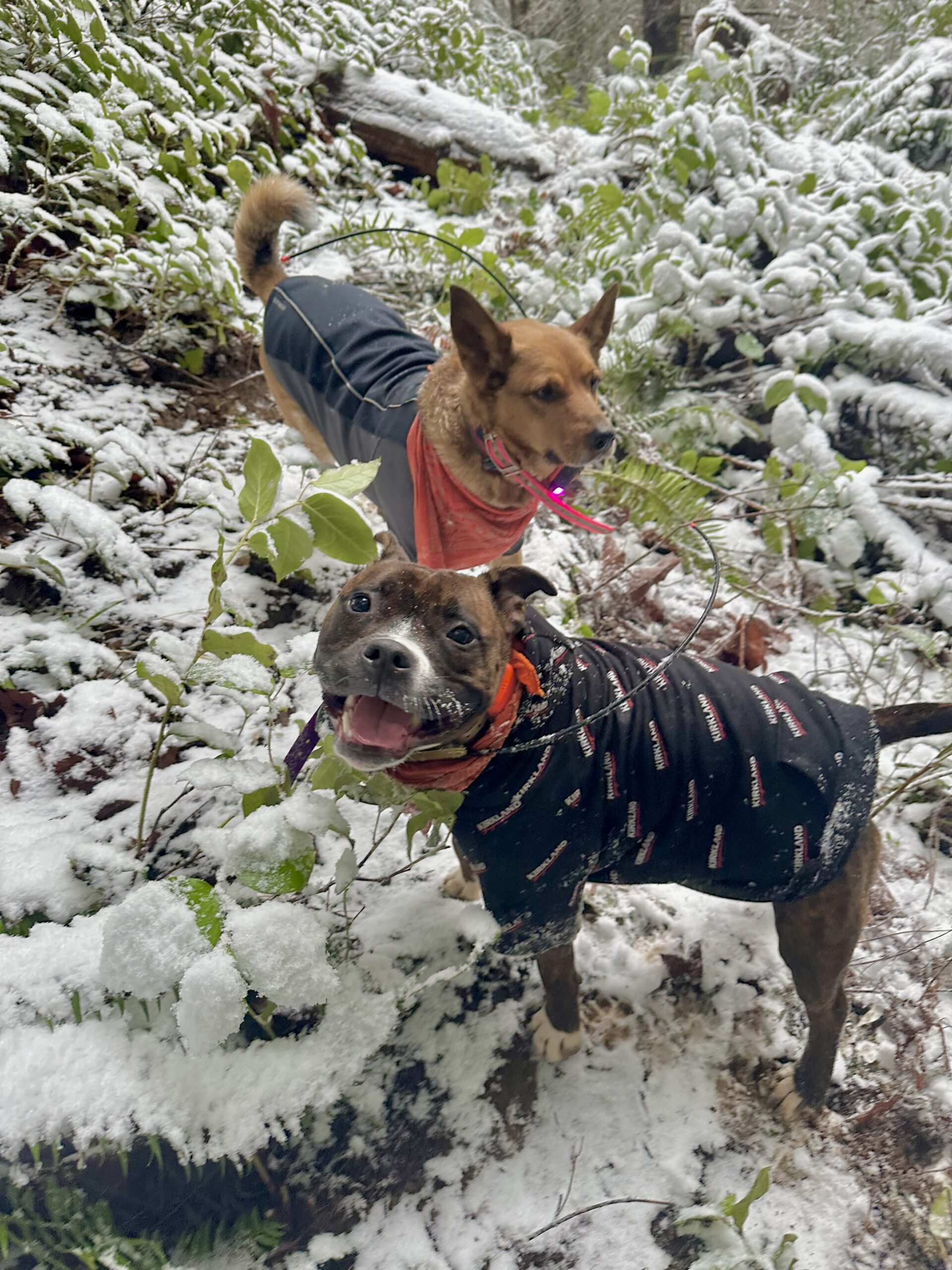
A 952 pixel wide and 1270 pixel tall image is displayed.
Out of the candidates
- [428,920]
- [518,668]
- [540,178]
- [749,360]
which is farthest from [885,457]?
[540,178]

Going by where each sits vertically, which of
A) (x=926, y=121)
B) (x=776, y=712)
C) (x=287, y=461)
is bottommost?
(x=287, y=461)

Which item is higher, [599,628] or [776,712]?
[776,712]

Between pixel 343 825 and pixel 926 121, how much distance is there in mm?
7670

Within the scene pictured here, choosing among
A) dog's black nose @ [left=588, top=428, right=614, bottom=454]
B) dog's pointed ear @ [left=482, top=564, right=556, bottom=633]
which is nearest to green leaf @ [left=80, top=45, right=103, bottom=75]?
dog's black nose @ [left=588, top=428, right=614, bottom=454]

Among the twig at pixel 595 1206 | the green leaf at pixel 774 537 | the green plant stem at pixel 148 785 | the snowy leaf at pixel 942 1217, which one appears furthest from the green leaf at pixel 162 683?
the green leaf at pixel 774 537

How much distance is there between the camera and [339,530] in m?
1.47

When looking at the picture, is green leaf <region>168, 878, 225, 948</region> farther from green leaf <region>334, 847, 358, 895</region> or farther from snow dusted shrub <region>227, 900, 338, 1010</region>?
green leaf <region>334, 847, 358, 895</region>

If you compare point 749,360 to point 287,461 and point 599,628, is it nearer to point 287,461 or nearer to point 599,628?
point 599,628

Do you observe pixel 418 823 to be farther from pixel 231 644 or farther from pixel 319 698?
pixel 319 698

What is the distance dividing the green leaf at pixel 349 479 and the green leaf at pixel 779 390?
323 cm

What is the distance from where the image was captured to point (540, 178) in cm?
770

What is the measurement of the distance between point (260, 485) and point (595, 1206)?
2.08 m

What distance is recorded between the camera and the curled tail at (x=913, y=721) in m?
1.78

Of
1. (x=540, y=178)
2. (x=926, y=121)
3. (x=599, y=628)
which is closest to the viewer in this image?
(x=599, y=628)
